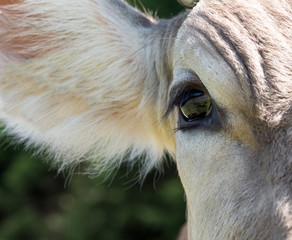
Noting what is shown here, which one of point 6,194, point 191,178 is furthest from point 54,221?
point 191,178

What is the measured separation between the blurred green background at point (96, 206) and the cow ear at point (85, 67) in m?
2.97

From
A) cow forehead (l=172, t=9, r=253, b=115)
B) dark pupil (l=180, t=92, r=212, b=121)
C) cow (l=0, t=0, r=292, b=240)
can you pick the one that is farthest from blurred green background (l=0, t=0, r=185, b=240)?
dark pupil (l=180, t=92, r=212, b=121)

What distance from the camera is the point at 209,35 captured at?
8.98ft

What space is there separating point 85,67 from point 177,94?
2.79 ft

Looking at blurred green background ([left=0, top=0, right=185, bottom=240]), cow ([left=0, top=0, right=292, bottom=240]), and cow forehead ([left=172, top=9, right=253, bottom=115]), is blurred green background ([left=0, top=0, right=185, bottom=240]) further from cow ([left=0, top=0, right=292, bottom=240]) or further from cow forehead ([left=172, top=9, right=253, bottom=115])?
cow forehead ([left=172, top=9, right=253, bottom=115])

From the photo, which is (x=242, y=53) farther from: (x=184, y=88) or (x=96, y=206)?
(x=96, y=206)

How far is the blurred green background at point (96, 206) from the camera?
6.84 metres

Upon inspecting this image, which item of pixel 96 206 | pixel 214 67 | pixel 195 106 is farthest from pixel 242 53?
pixel 96 206

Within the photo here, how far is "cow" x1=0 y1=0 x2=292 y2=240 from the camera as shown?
236 centimetres

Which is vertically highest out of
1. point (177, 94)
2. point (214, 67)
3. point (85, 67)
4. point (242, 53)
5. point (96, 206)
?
point (242, 53)

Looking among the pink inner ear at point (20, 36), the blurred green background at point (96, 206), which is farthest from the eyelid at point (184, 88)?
the blurred green background at point (96, 206)

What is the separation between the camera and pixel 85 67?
3498mm

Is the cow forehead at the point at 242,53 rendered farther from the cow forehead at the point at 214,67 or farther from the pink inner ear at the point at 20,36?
the pink inner ear at the point at 20,36

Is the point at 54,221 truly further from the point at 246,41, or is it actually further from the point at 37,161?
the point at 246,41
